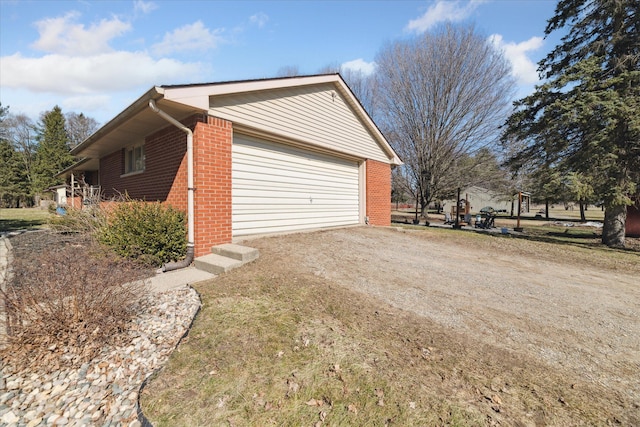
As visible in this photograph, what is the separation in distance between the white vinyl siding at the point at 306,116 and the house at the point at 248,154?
0.03 metres

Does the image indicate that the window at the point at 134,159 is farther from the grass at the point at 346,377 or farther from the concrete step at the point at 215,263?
the grass at the point at 346,377

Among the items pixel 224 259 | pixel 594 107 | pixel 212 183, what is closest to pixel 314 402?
pixel 224 259

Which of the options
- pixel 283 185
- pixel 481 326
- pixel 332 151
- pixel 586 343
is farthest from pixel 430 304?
pixel 332 151

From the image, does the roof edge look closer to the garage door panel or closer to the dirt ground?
the garage door panel

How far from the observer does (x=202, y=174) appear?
5.68 meters

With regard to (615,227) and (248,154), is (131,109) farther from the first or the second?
(615,227)

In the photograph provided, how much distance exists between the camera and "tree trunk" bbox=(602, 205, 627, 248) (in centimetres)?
1075

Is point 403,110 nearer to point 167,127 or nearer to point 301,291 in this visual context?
point 167,127

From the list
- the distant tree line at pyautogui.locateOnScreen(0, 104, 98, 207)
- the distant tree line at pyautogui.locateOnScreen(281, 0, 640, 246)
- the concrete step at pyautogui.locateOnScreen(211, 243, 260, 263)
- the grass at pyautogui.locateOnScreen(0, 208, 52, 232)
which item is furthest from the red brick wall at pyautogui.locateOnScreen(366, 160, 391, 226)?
the distant tree line at pyautogui.locateOnScreen(0, 104, 98, 207)

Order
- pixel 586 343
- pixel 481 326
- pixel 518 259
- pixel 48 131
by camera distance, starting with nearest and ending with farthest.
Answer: pixel 586 343 → pixel 481 326 → pixel 518 259 → pixel 48 131

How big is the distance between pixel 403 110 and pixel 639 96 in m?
12.8

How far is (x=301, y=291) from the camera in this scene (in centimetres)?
410

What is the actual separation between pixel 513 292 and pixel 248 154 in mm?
6188

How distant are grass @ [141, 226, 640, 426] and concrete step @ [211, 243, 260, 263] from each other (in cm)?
153
